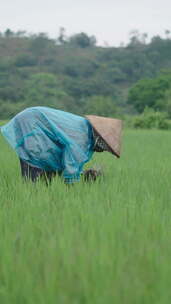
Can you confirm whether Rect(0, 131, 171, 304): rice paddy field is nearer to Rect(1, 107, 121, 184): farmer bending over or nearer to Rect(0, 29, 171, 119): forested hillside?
Rect(1, 107, 121, 184): farmer bending over

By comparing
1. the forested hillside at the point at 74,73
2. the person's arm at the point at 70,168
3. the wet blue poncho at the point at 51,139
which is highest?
the wet blue poncho at the point at 51,139

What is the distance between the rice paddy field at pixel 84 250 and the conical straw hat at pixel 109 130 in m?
0.61

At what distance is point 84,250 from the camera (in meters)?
1.60

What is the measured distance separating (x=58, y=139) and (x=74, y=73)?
110 feet

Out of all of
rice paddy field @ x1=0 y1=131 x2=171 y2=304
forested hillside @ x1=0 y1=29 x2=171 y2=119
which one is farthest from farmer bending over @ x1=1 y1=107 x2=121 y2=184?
forested hillside @ x1=0 y1=29 x2=171 y2=119

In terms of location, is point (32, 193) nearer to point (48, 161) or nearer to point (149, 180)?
point (48, 161)

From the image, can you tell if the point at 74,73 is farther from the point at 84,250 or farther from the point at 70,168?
the point at 84,250

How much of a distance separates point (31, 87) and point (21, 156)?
24016 millimetres

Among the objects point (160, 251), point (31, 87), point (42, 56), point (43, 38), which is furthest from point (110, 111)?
point (160, 251)

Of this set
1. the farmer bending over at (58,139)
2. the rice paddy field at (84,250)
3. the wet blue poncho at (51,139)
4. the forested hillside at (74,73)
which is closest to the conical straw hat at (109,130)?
the farmer bending over at (58,139)

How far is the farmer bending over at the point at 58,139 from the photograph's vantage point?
11.0ft

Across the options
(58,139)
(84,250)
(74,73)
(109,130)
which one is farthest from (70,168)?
(74,73)

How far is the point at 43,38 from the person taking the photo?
43.6 metres

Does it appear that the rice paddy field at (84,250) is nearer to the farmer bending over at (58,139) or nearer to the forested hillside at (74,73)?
the farmer bending over at (58,139)
